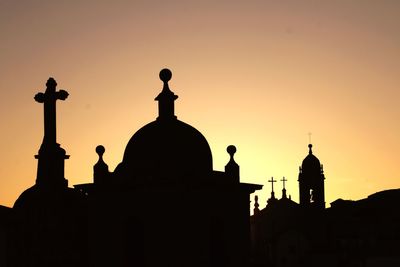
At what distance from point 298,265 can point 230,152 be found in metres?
49.8

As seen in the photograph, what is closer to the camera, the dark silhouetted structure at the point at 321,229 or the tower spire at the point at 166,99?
the tower spire at the point at 166,99

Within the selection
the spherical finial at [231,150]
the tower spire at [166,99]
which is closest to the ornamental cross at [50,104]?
the tower spire at [166,99]

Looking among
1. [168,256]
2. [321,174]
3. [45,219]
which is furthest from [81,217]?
[321,174]

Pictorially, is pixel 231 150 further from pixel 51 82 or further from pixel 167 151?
pixel 51 82

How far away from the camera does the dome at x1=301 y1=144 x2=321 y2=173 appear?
65294 mm

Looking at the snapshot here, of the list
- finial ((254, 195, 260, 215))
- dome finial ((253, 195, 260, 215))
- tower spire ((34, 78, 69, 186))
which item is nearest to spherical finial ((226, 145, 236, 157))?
tower spire ((34, 78, 69, 186))

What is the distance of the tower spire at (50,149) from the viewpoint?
30297 millimetres

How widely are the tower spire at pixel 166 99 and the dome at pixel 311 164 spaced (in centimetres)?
4014

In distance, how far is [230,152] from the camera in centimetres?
2605

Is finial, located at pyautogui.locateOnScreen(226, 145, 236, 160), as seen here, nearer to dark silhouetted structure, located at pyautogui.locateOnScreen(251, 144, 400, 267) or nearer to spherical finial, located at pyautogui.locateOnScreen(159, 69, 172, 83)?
spherical finial, located at pyautogui.locateOnScreen(159, 69, 172, 83)

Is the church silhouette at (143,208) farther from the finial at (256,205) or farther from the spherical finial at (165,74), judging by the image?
the finial at (256,205)

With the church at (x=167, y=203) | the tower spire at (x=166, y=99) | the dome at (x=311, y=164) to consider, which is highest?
the dome at (x=311, y=164)

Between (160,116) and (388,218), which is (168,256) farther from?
(388,218)

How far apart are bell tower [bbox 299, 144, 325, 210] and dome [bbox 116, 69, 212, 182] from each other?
39780 mm
